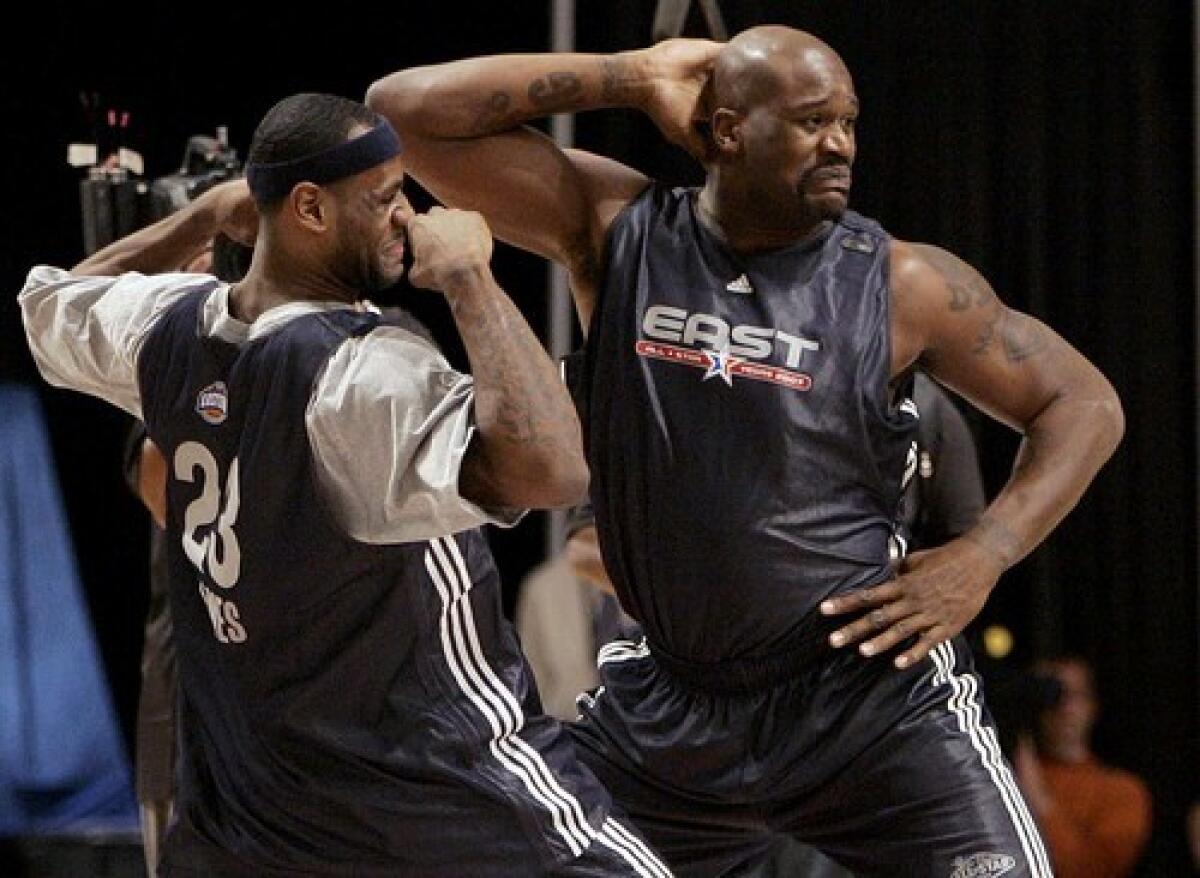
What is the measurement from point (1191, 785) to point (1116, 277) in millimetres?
1652

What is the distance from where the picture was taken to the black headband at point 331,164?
3.58 meters

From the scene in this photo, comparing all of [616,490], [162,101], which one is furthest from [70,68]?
[616,490]

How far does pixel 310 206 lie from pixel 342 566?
54 cm

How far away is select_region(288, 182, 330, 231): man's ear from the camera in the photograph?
3.59m

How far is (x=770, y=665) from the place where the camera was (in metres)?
4.25

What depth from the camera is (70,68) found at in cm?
760

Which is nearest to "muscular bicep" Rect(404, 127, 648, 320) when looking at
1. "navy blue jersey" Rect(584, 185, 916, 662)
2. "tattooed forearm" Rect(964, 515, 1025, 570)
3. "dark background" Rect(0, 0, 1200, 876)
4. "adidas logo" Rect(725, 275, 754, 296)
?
"navy blue jersey" Rect(584, 185, 916, 662)

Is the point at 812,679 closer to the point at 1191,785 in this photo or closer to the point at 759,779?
the point at 759,779

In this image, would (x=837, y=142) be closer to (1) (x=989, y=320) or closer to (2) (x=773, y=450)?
(1) (x=989, y=320)

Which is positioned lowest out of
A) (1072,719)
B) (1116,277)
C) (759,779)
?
(1072,719)

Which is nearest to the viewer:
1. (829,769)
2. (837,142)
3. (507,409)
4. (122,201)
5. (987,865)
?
(507,409)

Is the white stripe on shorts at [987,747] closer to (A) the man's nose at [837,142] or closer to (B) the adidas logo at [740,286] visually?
(B) the adidas logo at [740,286]

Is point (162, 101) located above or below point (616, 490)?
below

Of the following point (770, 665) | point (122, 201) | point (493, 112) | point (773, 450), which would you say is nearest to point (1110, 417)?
point (773, 450)
